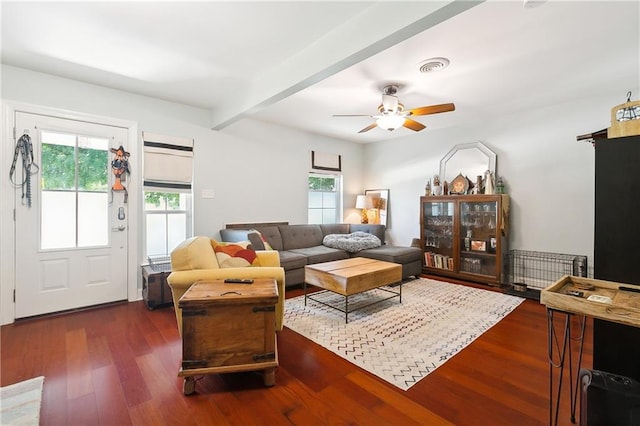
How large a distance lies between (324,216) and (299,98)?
8.97 ft

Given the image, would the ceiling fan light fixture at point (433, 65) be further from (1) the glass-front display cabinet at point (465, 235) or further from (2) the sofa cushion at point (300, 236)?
(2) the sofa cushion at point (300, 236)

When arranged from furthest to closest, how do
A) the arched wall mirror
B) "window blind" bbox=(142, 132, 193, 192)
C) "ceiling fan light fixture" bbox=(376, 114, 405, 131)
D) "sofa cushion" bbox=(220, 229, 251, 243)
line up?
the arched wall mirror → "sofa cushion" bbox=(220, 229, 251, 243) → "window blind" bbox=(142, 132, 193, 192) → "ceiling fan light fixture" bbox=(376, 114, 405, 131)

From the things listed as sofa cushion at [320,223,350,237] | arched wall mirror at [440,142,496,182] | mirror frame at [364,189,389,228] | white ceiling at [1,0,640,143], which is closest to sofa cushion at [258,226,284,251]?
sofa cushion at [320,223,350,237]

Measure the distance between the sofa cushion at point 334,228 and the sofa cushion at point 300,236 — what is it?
0.15 meters

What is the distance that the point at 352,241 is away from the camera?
15.3ft

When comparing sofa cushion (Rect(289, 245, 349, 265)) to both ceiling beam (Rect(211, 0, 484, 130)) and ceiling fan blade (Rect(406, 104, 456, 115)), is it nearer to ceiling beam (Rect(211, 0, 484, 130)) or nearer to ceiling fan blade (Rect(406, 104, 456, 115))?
ceiling beam (Rect(211, 0, 484, 130))

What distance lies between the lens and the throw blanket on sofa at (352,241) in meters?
4.61

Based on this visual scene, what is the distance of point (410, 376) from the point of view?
198 cm

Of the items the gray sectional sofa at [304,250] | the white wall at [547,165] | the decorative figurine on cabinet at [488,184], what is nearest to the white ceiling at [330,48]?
the white wall at [547,165]

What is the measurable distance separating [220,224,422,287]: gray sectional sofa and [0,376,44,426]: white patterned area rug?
6.95 ft

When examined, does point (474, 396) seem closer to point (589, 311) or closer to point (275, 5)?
point (589, 311)

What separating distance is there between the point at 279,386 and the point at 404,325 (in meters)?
1.43

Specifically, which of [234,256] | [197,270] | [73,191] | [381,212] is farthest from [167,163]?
[381,212]

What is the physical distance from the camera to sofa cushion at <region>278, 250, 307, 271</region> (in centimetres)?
383
